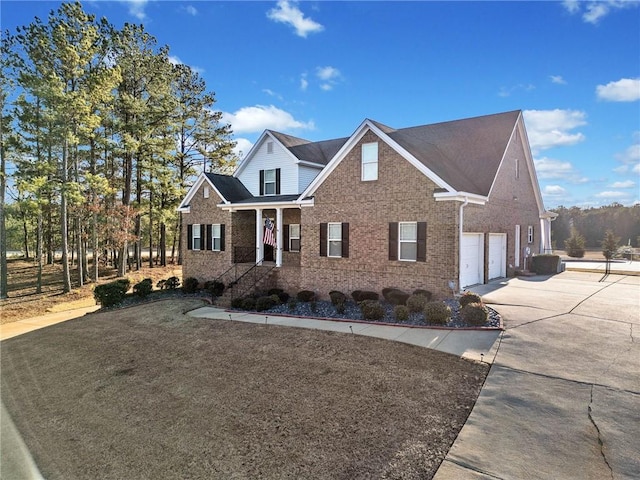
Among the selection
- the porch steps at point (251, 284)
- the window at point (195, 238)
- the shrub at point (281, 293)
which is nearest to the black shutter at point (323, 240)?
the shrub at point (281, 293)

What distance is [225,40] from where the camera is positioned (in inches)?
604

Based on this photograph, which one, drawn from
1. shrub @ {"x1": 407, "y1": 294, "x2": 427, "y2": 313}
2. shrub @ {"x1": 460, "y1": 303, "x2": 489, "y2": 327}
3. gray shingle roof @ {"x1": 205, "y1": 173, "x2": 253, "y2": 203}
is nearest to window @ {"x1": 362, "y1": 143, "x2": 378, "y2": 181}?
shrub @ {"x1": 407, "y1": 294, "x2": 427, "y2": 313}

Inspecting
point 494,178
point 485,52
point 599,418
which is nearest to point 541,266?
point 494,178

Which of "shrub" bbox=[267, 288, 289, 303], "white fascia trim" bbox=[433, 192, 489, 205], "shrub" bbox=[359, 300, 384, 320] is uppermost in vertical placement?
"white fascia trim" bbox=[433, 192, 489, 205]

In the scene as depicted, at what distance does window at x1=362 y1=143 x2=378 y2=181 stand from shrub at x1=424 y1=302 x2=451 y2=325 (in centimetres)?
610

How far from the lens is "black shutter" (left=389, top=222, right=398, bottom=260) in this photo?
14727 mm

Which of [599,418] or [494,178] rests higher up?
[494,178]

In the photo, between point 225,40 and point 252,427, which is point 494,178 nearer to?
Answer: point 225,40

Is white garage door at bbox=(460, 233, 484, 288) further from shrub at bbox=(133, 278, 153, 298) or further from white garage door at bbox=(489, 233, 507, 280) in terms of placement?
shrub at bbox=(133, 278, 153, 298)

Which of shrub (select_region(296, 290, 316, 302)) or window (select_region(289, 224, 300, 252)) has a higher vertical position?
window (select_region(289, 224, 300, 252))

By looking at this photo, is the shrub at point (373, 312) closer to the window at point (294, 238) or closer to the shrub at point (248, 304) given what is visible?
the shrub at point (248, 304)

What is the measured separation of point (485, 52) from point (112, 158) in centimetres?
2701

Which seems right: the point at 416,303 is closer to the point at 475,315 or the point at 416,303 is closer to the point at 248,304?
the point at 475,315

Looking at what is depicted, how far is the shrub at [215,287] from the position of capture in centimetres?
Answer: 1912
